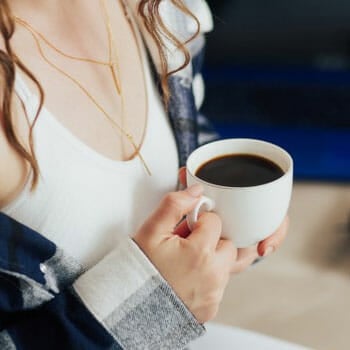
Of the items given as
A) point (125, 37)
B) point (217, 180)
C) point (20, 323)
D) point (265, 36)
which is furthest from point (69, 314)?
point (265, 36)

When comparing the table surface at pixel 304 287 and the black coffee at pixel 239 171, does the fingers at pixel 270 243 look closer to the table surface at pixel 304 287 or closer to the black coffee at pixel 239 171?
the black coffee at pixel 239 171

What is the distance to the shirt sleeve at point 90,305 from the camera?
1.47 feet

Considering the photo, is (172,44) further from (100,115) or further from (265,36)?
(265,36)

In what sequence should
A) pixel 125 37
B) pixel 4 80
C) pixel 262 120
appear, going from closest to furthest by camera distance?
pixel 4 80
pixel 125 37
pixel 262 120

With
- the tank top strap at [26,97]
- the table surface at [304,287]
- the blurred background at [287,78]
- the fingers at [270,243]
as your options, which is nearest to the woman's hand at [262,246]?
the fingers at [270,243]

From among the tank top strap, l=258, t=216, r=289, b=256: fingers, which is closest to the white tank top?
the tank top strap

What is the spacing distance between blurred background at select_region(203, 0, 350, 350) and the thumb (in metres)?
0.38

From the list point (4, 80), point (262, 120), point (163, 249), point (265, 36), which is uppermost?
point (4, 80)

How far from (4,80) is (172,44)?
0.22m

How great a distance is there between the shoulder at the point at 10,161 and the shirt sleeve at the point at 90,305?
0.07ft

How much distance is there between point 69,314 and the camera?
46 cm

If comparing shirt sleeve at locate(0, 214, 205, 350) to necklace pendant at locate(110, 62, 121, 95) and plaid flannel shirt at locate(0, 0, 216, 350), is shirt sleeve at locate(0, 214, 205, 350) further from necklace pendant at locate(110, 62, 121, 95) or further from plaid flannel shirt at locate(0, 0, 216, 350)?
necklace pendant at locate(110, 62, 121, 95)

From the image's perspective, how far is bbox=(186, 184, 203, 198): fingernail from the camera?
0.46 metres

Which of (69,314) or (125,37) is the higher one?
(125,37)
